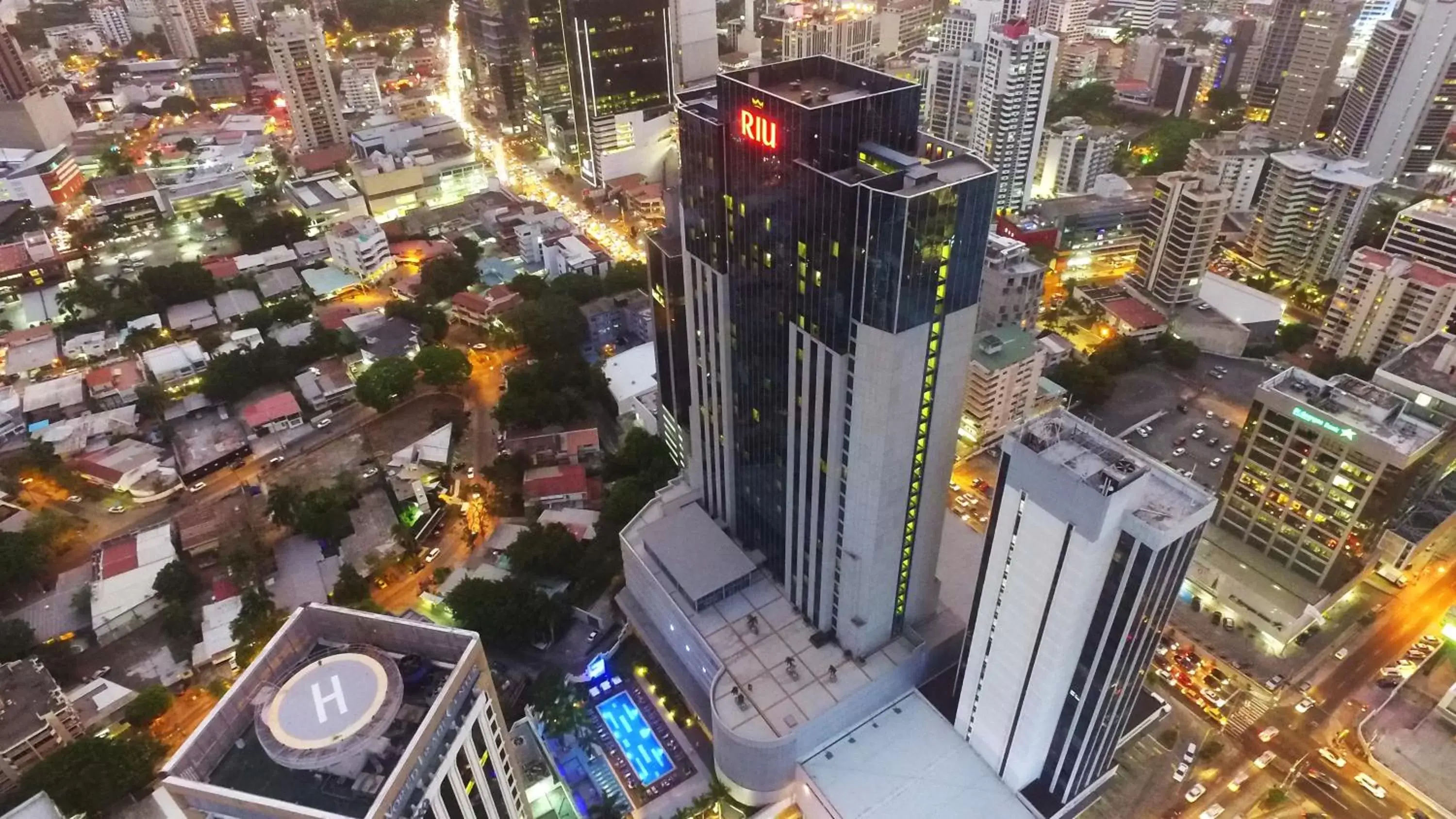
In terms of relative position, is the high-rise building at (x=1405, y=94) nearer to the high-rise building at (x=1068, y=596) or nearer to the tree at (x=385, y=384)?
the high-rise building at (x=1068, y=596)

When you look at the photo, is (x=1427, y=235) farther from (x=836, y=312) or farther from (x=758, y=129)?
(x=758, y=129)

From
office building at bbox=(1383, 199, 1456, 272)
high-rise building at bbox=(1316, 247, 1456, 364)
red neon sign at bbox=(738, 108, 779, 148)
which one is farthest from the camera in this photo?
office building at bbox=(1383, 199, 1456, 272)

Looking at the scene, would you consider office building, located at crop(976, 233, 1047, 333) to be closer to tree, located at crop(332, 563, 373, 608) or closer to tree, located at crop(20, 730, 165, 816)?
tree, located at crop(332, 563, 373, 608)

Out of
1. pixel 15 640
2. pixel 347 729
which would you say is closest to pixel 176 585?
pixel 15 640

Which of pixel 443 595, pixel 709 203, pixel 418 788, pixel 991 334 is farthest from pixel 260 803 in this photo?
pixel 991 334

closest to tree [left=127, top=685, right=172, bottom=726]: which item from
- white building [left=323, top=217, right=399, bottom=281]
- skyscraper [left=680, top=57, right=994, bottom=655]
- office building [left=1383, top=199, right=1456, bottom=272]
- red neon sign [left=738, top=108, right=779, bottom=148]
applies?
skyscraper [left=680, top=57, right=994, bottom=655]

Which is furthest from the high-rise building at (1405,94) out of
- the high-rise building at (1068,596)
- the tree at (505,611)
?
the tree at (505,611)
